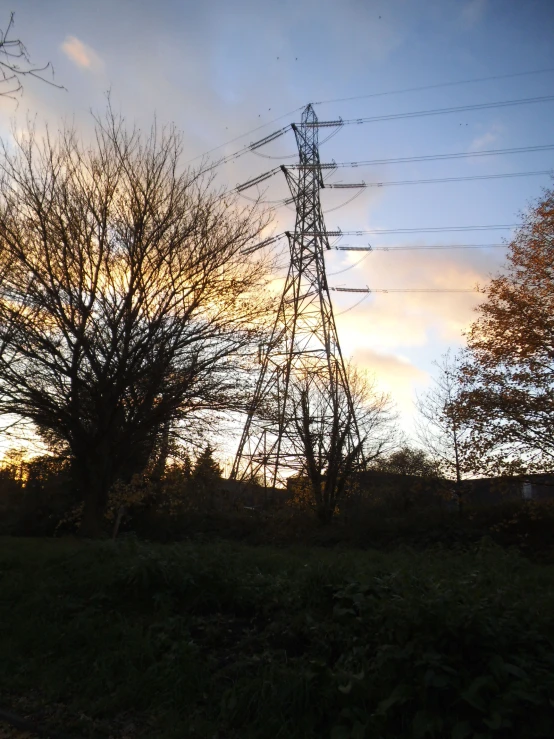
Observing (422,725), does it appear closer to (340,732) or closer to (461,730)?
(461,730)

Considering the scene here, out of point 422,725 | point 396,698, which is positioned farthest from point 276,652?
point 422,725

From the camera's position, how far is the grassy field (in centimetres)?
381

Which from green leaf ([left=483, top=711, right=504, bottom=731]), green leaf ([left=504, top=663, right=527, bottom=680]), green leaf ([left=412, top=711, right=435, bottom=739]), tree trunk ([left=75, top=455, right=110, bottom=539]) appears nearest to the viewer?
green leaf ([left=483, top=711, right=504, bottom=731])

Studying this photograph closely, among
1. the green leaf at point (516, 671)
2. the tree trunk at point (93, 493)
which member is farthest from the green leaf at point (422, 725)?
the tree trunk at point (93, 493)

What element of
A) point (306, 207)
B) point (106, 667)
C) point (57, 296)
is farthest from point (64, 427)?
point (306, 207)

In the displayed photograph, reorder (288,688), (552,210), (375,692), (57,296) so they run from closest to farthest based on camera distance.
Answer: (375,692) < (288,688) < (57,296) < (552,210)

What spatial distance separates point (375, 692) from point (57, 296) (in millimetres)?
9304

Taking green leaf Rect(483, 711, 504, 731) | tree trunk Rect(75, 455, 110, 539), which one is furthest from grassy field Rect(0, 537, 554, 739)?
tree trunk Rect(75, 455, 110, 539)

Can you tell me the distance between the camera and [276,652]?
4.98 m

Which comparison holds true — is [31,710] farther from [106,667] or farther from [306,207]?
[306,207]

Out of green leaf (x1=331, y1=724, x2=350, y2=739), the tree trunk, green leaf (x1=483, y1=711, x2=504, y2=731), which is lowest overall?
green leaf (x1=331, y1=724, x2=350, y2=739)

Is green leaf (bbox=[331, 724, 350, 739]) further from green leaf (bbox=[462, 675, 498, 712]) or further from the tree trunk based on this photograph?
the tree trunk

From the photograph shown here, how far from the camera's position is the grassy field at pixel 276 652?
3812mm

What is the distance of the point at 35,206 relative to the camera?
11.1m
